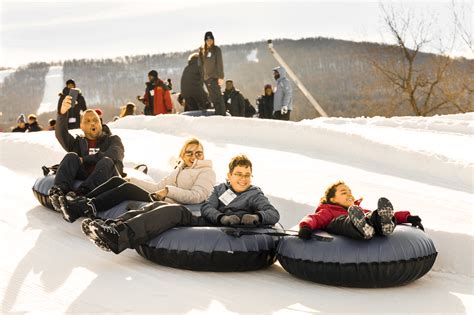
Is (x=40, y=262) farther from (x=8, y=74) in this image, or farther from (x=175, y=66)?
(x=8, y=74)

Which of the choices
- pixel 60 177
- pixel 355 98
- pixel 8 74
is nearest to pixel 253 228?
pixel 60 177

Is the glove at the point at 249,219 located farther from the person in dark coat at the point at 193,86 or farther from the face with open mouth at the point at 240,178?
the person in dark coat at the point at 193,86

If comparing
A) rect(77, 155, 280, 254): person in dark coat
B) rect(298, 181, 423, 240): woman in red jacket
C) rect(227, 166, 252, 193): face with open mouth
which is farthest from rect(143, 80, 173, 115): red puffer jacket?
rect(298, 181, 423, 240): woman in red jacket

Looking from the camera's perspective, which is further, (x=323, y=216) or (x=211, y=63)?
(x=211, y=63)

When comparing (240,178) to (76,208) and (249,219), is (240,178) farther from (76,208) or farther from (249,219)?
(76,208)

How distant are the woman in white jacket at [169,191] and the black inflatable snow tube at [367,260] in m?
1.35

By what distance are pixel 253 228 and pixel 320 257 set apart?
61cm

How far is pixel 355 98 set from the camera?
50.7 m

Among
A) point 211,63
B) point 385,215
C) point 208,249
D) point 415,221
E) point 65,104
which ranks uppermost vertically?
point 211,63

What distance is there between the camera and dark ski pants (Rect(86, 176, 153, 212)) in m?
5.74


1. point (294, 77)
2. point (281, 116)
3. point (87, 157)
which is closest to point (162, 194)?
point (87, 157)

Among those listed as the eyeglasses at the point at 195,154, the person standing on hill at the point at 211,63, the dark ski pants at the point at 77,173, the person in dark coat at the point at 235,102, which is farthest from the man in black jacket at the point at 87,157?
the person in dark coat at the point at 235,102

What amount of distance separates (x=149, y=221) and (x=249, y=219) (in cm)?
69

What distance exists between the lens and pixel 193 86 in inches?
519
